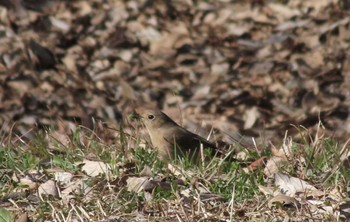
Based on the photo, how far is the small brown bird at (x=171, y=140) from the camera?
20.1ft

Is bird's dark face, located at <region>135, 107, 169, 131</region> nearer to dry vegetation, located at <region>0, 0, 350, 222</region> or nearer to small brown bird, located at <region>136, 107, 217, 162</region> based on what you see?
small brown bird, located at <region>136, 107, 217, 162</region>

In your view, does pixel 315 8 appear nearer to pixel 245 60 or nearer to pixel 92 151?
pixel 245 60

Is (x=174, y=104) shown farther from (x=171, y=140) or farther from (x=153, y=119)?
(x=171, y=140)

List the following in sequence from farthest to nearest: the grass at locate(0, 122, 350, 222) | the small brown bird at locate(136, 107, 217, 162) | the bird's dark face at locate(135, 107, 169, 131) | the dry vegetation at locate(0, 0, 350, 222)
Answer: the bird's dark face at locate(135, 107, 169, 131) → the small brown bird at locate(136, 107, 217, 162) → the dry vegetation at locate(0, 0, 350, 222) → the grass at locate(0, 122, 350, 222)

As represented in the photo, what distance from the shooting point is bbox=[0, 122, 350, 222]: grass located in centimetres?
530

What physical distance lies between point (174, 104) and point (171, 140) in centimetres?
362

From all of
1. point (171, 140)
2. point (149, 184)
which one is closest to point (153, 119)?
point (171, 140)

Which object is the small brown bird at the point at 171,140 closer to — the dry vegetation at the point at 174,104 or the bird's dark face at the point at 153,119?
the bird's dark face at the point at 153,119

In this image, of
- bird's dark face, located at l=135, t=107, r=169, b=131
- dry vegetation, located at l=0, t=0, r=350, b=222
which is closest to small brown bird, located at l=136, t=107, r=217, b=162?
bird's dark face, located at l=135, t=107, r=169, b=131

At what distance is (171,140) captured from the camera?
621 cm

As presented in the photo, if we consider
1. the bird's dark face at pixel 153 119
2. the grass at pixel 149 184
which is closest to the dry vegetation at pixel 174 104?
the grass at pixel 149 184

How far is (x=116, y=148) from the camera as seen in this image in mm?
6246

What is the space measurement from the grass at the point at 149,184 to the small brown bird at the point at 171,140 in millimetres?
97

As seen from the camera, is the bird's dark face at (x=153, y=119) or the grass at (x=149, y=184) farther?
the bird's dark face at (x=153, y=119)
